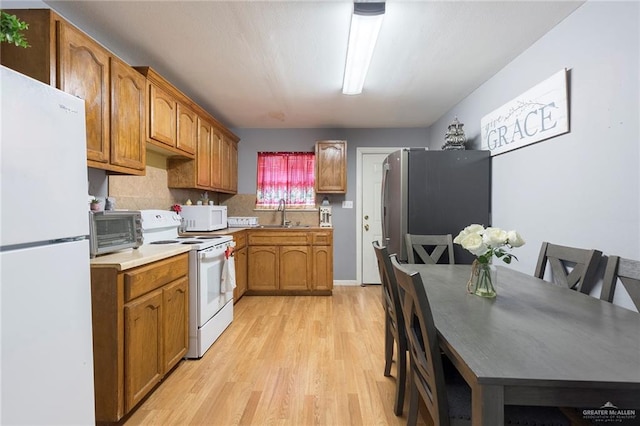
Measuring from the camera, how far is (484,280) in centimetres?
138

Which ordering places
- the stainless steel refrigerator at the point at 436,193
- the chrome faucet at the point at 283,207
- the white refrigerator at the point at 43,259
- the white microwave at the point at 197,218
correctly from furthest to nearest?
the chrome faucet at the point at 283,207 → the white microwave at the point at 197,218 → the stainless steel refrigerator at the point at 436,193 → the white refrigerator at the point at 43,259

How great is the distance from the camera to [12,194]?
92 centimetres

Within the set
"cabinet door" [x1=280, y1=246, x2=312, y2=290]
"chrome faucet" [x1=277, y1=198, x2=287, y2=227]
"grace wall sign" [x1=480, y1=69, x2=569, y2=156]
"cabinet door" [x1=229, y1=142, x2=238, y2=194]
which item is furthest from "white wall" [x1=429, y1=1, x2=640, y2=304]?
"cabinet door" [x1=229, y1=142, x2=238, y2=194]

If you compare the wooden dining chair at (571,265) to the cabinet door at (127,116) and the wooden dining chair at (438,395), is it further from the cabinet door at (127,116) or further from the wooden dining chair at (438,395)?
the cabinet door at (127,116)

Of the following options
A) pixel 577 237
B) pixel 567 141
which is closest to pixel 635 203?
pixel 577 237

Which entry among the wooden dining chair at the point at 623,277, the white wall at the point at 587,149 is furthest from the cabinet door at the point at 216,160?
the wooden dining chair at the point at 623,277

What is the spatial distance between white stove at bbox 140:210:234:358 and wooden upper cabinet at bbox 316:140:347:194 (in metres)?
1.80

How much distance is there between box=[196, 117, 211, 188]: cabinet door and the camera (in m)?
3.10

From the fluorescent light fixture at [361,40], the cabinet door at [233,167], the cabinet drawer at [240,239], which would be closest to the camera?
the fluorescent light fixture at [361,40]

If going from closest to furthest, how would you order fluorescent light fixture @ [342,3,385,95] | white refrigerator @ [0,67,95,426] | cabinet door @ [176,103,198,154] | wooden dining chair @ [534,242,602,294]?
white refrigerator @ [0,67,95,426] → wooden dining chair @ [534,242,602,294] → fluorescent light fixture @ [342,3,385,95] → cabinet door @ [176,103,198,154]

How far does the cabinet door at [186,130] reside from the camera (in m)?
2.72

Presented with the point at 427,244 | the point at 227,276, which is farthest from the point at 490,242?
the point at 227,276

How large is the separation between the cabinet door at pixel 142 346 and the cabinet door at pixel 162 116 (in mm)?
1364

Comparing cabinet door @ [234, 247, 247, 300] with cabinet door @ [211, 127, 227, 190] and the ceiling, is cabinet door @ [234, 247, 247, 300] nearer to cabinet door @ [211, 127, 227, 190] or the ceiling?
cabinet door @ [211, 127, 227, 190]
